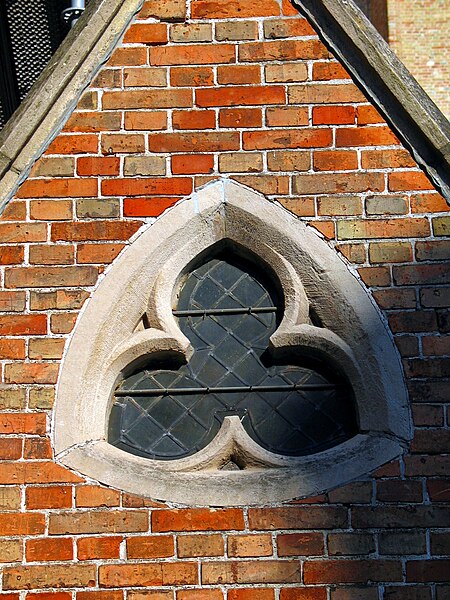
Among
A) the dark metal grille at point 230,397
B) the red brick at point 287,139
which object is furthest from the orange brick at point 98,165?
the dark metal grille at point 230,397

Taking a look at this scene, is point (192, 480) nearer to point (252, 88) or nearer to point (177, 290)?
point (177, 290)

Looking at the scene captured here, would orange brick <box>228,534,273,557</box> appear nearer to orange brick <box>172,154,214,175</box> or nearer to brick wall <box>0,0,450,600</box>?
brick wall <box>0,0,450,600</box>

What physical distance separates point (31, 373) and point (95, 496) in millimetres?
508

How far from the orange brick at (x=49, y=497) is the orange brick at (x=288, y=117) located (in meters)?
1.57

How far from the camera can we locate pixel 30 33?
21.5 ft

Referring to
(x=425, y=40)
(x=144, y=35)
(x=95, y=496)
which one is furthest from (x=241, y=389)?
(x=425, y=40)

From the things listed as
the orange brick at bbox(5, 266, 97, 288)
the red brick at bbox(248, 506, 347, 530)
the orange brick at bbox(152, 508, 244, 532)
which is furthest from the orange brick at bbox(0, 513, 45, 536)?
the orange brick at bbox(5, 266, 97, 288)

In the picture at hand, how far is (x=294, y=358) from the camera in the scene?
4.08 meters

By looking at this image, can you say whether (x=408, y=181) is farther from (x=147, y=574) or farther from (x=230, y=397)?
(x=147, y=574)

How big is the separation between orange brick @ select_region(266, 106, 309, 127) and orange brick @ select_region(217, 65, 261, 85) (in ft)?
0.50

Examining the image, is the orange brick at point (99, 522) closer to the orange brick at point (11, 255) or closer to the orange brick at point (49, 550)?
the orange brick at point (49, 550)

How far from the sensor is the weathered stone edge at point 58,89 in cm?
414

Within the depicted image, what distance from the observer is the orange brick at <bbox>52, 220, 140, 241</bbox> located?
409cm

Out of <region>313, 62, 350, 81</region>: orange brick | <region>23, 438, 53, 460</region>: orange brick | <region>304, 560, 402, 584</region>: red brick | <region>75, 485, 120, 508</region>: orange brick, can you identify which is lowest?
<region>304, 560, 402, 584</region>: red brick
